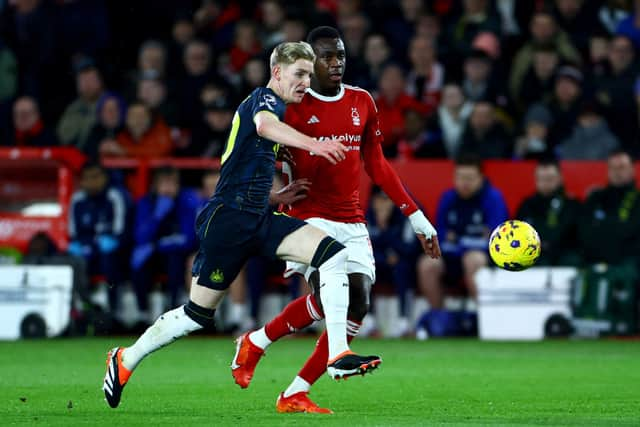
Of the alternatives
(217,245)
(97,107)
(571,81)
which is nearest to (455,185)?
(571,81)

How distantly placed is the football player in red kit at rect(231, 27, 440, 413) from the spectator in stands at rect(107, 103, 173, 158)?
877 cm

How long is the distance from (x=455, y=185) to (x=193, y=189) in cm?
320

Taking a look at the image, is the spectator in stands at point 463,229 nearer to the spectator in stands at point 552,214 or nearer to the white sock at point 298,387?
the spectator in stands at point 552,214

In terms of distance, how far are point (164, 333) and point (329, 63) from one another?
6.57ft

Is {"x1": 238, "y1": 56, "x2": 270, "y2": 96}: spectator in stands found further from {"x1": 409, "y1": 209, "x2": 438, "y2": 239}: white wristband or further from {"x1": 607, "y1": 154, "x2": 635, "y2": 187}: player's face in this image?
{"x1": 409, "y1": 209, "x2": 438, "y2": 239}: white wristband

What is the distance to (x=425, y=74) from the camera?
18.0 meters

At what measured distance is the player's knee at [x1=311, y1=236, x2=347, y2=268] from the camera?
8062 mm

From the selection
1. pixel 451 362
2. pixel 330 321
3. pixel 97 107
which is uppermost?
pixel 97 107

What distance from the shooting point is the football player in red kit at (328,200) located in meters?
8.79

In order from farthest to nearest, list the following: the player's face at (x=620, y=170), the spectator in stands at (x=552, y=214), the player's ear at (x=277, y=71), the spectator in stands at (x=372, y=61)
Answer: the spectator in stands at (x=372, y=61), the spectator in stands at (x=552, y=214), the player's face at (x=620, y=170), the player's ear at (x=277, y=71)

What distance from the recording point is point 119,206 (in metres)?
16.6

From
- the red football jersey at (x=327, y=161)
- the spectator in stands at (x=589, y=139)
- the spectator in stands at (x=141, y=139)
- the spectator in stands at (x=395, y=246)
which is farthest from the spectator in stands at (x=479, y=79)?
the red football jersey at (x=327, y=161)

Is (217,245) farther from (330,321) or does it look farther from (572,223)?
(572,223)

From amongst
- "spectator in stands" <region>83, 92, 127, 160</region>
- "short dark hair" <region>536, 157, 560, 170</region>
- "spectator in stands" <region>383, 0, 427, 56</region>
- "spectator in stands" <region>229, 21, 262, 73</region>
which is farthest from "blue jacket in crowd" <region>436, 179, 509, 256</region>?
"spectator in stands" <region>83, 92, 127, 160</region>
